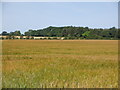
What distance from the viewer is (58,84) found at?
17.7ft

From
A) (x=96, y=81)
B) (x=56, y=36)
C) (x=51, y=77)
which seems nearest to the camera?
(x=96, y=81)

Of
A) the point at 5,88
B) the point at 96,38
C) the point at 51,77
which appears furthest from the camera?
the point at 96,38

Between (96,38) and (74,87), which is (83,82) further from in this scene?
(96,38)

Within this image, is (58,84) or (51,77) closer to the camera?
(58,84)

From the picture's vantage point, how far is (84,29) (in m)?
76.9

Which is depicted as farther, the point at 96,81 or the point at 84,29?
the point at 84,29

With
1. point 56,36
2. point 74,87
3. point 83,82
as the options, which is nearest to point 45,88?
point 74,87

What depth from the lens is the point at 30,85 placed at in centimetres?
526

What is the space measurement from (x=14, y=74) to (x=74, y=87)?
232 cm

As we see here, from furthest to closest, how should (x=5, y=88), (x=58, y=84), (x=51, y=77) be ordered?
(x=51, y=77) → (x=58, y=84) → (x=5, y=88)

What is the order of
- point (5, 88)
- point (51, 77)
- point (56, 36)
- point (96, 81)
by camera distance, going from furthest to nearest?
point (56, 36), point (51, 77), point (96, 81), point (5, 88)

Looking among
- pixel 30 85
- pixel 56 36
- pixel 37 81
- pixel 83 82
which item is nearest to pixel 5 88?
pixel 30 85

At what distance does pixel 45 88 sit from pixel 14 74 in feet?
6.02

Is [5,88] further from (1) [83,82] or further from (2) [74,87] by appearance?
(1) [83,82]
